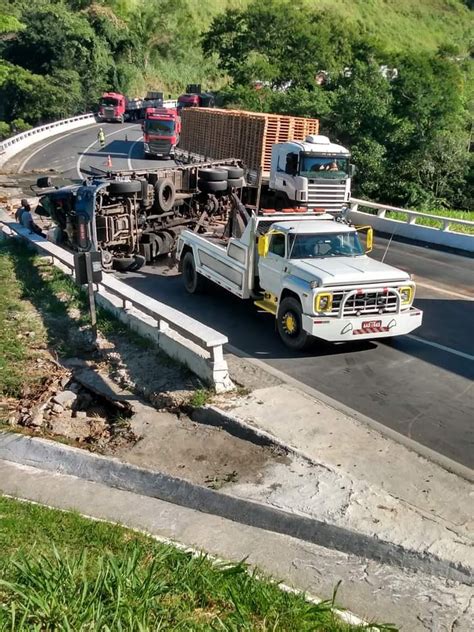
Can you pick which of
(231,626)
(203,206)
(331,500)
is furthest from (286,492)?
(203,206)

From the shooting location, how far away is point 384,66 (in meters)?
56.8

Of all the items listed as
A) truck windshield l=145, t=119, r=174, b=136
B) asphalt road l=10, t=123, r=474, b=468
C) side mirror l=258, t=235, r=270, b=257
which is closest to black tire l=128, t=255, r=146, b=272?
asphalt road l=10, t=123, r=474, b=468

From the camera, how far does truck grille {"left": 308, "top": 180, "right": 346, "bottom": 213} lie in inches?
805

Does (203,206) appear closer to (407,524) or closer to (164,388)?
(164,388)

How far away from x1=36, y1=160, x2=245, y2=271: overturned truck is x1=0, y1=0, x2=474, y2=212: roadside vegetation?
15.2 metres

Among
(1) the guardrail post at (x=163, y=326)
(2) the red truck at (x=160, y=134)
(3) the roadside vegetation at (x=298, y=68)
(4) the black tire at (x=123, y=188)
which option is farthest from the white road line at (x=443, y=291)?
(2) the red truck at (x=160, y=134)

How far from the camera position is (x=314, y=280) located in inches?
401

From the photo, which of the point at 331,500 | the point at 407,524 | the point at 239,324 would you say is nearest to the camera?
the point at 407,524

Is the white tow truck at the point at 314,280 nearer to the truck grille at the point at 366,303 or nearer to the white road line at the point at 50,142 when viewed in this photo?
the truck grille at the point at 366,303

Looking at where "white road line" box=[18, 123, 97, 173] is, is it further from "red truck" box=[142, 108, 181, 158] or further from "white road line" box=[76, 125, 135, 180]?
"red truck" box=[142, 108, 181, 158]

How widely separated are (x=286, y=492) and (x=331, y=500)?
45 cm

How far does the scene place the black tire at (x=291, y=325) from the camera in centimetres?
1055

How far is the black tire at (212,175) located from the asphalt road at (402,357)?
2492 mm

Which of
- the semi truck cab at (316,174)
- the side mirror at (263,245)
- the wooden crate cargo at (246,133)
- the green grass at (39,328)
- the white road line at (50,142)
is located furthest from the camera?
the white road line at (50,142)
